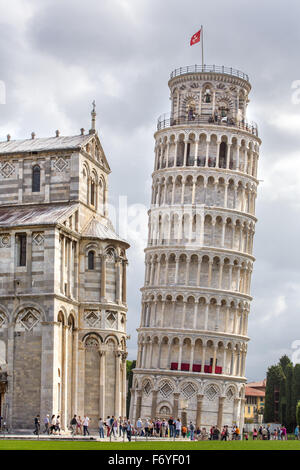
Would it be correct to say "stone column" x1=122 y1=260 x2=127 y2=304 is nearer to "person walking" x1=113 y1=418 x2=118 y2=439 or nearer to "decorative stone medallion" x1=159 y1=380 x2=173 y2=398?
"person walking" x1=113 y1=418 x2=118 y2=439

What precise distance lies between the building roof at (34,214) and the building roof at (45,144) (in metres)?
4.17

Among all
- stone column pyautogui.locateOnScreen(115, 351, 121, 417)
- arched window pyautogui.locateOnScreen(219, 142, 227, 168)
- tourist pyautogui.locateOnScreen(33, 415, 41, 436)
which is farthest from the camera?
arched window pyautogui.locateOnScreen(219, 142, 227, 168)

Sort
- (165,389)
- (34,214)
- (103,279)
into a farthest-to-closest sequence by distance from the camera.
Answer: (165,389) → (103,279) → (34,214)

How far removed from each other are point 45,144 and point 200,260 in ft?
120

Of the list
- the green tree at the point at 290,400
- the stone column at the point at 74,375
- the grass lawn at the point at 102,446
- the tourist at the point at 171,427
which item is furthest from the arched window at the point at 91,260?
the green tree at the point at 290,400

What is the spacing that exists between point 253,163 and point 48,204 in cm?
4530

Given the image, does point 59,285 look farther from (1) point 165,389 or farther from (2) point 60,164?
(1) point 165,389

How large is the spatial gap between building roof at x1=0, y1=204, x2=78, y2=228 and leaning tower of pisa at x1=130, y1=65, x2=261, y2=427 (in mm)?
37502

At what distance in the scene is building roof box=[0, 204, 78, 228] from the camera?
60000 mm

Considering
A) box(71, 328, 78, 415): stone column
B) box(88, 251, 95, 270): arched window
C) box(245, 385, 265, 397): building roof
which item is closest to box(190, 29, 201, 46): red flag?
box(88, 251, 95, 270): arched window

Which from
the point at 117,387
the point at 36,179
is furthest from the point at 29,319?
the point at 36,179

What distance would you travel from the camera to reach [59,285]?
59.3 metres
